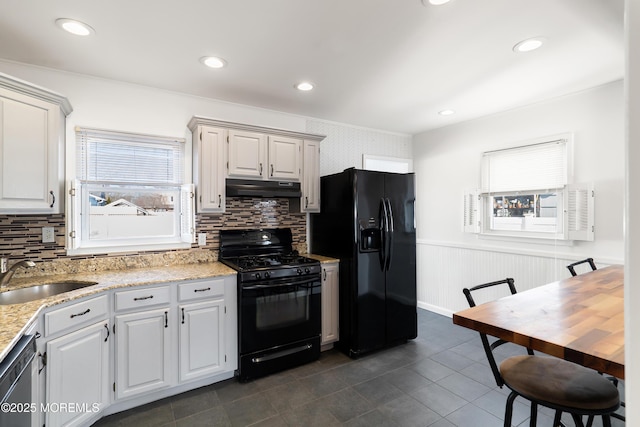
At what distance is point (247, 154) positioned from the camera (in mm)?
2953

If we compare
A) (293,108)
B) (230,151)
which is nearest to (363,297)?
(230,151)

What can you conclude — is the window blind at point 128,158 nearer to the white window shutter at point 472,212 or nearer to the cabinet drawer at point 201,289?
the cabinet drawer at point 201,289

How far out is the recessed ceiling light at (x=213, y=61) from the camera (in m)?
2.30

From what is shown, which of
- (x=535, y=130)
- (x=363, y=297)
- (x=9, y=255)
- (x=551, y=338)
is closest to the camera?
(x=551, y=338)

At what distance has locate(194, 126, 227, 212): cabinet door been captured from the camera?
2.77 m

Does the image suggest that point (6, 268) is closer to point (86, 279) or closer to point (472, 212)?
point (86, 279)

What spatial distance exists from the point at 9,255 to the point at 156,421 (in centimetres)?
161

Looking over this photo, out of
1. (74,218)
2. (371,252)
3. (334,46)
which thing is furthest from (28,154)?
(371,252)

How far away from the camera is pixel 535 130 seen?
330cm

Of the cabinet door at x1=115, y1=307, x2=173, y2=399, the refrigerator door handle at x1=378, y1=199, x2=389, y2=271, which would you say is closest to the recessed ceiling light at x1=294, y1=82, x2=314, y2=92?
the refrigerator door handle at x1=378, y1=199, x2=389, y2=271

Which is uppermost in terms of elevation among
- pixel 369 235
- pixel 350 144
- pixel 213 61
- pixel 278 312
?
pixel 213 61

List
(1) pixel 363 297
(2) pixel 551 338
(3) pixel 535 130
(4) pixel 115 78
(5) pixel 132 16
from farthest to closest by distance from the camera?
1. (3) pixel 535 130
2. (1) pixel 363 297
3. (4) pixel 115 78
4. (5) pixel 132 16
5. (2) pixel 551 338

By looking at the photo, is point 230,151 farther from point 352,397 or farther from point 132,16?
point 352,397

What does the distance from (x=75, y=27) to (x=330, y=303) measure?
2.87m
